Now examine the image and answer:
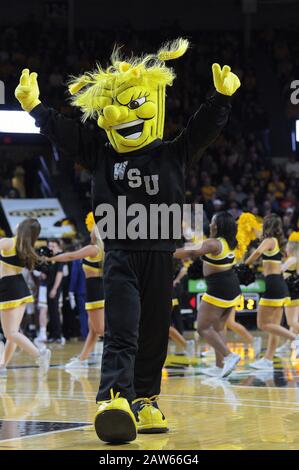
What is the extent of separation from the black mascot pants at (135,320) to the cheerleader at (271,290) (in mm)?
4341

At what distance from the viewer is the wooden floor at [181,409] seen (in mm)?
5043

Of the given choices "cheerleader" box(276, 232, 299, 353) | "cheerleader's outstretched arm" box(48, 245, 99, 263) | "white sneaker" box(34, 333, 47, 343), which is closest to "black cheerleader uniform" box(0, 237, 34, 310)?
"cheerleader's outstretched arm" box(48, 245, 99, 263)

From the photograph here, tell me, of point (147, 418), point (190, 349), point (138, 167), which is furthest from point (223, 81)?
point (190, 349)

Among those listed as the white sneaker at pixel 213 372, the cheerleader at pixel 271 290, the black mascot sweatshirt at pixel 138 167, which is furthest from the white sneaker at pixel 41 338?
the black mascot sweatshirt at pixel 138 167

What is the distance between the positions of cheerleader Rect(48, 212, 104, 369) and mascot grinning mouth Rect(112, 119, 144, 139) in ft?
13.8

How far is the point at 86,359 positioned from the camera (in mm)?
10453

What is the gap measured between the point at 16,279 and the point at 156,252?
4.09 meters

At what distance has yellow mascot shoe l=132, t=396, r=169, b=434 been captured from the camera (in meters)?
5.39

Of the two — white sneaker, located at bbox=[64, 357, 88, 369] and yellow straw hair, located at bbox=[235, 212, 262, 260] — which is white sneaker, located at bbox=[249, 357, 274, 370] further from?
white sneaker, located at bbox=[64, 357, 88, 369]

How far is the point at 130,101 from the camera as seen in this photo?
5.54 meters

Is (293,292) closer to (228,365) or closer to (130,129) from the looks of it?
(228,365)

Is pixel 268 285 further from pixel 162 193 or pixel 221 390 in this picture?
pixel 162 193
